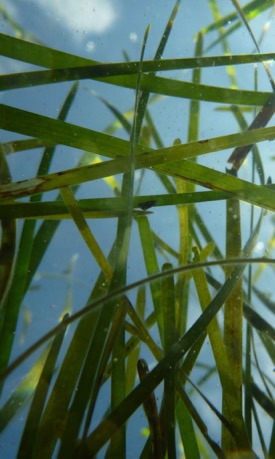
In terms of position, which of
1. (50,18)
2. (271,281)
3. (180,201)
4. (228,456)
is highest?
(50,18)

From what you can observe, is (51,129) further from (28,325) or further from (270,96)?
(28,325)

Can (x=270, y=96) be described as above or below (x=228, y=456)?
above

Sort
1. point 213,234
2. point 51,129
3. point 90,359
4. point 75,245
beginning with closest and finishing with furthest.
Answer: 1. point 90,359
2. point 51,129
3. point 213,234
4. point 75,245

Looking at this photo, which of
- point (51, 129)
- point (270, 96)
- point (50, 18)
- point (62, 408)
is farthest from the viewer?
point (50, 18)

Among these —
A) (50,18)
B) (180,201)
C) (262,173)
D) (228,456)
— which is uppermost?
(50,18)

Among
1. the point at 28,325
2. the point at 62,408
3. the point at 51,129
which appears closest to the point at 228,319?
the point at 62,408

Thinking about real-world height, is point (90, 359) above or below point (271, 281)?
below

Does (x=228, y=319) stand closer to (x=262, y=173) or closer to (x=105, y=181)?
(x=262, y=173)

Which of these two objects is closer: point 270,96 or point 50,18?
point 270,96

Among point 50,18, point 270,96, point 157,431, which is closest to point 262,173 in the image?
point 270,96
